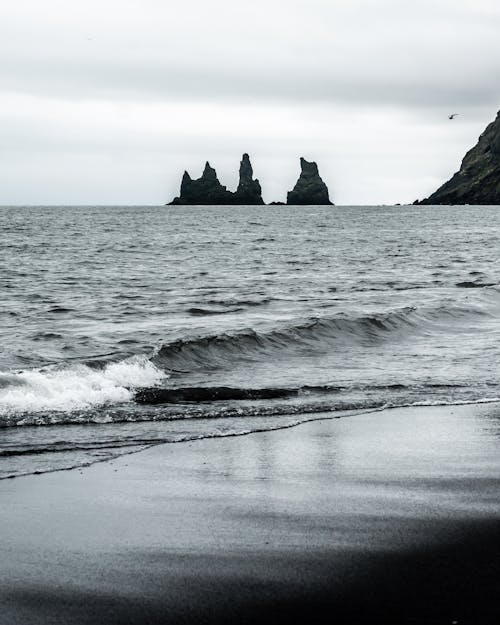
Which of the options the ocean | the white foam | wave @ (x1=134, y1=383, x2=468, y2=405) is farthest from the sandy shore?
wave @ (x1=134, y1=383, x2=468, y2=405)

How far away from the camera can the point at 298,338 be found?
57.6 feet

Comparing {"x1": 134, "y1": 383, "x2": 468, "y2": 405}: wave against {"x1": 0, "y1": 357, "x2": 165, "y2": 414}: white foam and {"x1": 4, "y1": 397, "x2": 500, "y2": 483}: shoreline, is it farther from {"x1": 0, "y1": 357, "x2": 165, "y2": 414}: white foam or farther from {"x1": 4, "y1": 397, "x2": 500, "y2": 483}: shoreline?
{"x1": 4, "y1": 397, "x2": 500, "y2": 483}: shoreline

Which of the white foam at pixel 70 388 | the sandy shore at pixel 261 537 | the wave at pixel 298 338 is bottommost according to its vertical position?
the wave at pixel 298 338

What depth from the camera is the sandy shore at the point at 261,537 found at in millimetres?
4688

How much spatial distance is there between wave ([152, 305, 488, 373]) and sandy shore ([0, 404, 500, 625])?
6571mm

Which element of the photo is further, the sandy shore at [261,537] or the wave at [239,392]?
the wave at [239,392]

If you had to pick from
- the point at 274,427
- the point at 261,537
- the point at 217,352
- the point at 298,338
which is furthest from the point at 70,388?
the point at 298,338

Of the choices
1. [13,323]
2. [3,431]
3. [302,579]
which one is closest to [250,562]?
[302,579]

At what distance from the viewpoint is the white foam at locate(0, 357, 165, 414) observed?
1091cm

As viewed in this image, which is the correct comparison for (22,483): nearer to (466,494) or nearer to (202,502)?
(202,502)

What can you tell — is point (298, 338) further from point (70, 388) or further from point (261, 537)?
point (261, 537)

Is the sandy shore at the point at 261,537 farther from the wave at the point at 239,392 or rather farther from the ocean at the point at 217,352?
the wave at the point at 239,392

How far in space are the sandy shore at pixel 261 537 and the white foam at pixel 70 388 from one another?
114 inches

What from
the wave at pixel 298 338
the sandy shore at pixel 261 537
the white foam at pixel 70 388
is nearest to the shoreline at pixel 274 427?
the sandy shore at pixel 261 537
